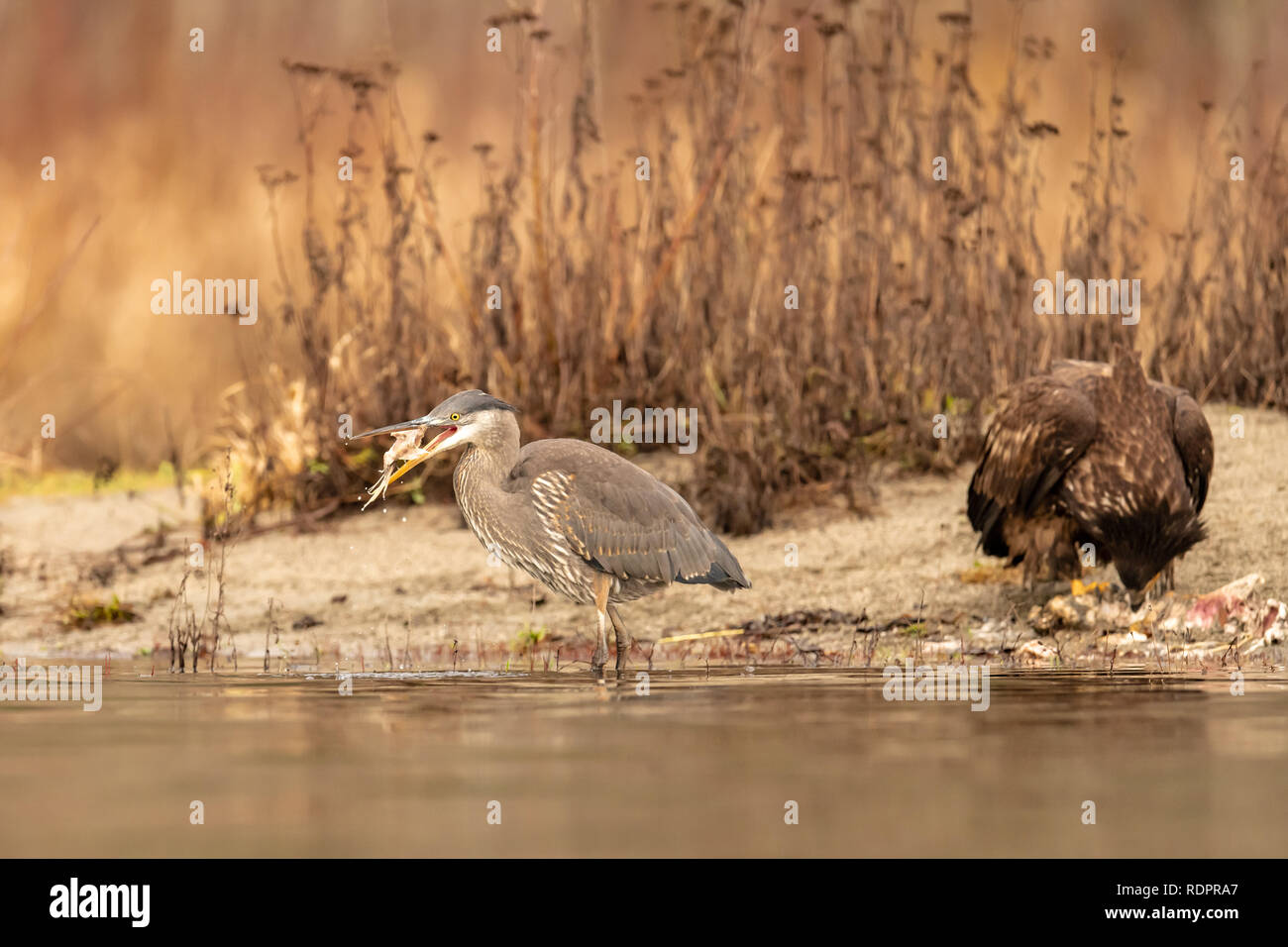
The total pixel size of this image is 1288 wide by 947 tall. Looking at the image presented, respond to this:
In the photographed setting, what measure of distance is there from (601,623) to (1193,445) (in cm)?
316

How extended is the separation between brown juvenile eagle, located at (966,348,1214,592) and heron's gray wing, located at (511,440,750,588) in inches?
64.6

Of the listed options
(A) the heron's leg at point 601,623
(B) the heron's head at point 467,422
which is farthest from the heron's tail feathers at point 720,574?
(B) the heron's head at point 467,422

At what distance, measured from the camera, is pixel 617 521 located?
8.33 m

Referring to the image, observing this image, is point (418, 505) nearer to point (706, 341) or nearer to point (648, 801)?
point (706, 341)

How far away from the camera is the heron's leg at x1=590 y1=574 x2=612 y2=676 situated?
26.6 feet

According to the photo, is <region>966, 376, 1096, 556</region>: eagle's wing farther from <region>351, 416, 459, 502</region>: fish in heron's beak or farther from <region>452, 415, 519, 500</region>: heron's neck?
<region>351, 416, 459, 502</region>: fish in heron's beak

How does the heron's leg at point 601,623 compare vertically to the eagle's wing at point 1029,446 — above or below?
below

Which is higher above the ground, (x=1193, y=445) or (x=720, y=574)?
(x=1193, y=445)

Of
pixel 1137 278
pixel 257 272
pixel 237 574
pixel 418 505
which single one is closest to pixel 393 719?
pixel 237 574

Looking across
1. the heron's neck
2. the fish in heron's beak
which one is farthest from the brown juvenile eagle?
the fish in heron's beak

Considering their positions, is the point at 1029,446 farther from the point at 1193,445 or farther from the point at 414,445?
the point at 414,445

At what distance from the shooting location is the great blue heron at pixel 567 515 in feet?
27.2

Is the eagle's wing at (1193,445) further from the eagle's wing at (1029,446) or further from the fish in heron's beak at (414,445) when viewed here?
the fish in heron's beak at (414,445)

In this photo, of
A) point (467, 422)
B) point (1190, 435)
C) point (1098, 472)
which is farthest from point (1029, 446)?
point (467, 422)
